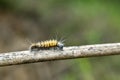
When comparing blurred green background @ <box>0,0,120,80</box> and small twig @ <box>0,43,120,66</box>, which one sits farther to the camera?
blurred green background @ <box>0,0,120,80</box>

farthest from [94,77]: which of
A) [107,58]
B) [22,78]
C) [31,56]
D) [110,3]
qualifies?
[31,56]

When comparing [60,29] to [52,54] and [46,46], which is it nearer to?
[46,46]

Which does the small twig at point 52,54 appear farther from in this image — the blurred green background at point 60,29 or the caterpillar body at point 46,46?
the blurred green background at point 60,29

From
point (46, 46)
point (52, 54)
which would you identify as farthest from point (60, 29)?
point (52, 54)

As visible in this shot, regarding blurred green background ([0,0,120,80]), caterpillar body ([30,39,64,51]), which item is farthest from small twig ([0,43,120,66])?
blurred green background ([0,0,120,80])

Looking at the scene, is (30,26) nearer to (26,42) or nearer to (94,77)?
(26,42)

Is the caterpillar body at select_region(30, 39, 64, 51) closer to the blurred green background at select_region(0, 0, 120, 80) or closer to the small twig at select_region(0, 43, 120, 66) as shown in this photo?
the small twig at select_region(0, 43, 120, 66)
